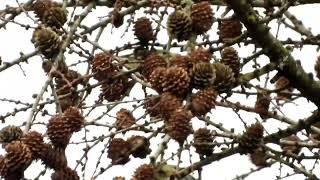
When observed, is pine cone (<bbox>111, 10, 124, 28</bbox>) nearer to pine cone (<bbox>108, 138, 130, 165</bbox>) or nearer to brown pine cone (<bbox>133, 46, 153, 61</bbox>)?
brown pine cone (<bbox>133, 46, 153, 61</bbox>)

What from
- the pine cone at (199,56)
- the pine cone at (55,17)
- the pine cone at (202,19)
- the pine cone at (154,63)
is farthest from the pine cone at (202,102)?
the pine cone at (55,17)

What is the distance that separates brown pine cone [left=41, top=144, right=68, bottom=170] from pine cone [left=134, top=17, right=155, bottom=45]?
31.4 inches

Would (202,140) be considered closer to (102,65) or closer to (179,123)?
(102,65)

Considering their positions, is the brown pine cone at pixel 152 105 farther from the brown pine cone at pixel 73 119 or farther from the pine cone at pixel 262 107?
the pine cone at pixel 262 107

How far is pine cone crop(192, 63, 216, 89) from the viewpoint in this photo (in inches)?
76.6

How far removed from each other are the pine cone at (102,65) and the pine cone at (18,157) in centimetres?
59

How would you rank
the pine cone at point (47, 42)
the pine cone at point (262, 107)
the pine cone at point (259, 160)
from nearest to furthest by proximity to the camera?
the pine cone at point (47, 42) → the pine cone at point (262, 107) → the pine cone at point (259, 160)

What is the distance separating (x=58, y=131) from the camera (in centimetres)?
195

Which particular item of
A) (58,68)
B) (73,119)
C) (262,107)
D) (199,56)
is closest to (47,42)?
(58,68)

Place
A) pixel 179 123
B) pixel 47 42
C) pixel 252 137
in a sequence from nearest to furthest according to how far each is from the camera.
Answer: pixel 179 123 < pixel 47 42 < pixel 252 137

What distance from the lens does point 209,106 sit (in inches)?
74.5

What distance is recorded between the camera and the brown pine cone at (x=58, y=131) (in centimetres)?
195

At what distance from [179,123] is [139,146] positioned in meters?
0.70

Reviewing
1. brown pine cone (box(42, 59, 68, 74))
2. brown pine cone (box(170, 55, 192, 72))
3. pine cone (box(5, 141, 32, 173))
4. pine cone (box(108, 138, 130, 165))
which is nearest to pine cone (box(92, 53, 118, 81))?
brown pine cone (box(42, 59, 68, 74))
